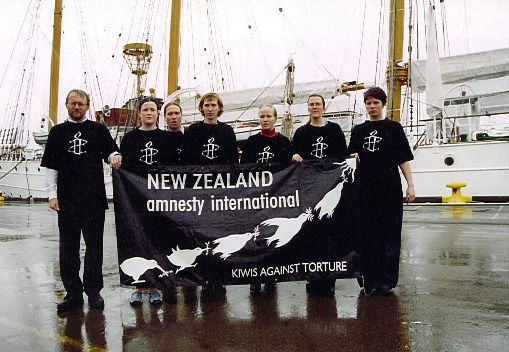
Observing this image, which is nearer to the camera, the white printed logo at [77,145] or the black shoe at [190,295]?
the white printed logo at [77,145]

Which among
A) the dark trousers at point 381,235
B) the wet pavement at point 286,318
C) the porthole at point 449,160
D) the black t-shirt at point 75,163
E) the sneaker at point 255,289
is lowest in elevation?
the wet pavement at point 286,318

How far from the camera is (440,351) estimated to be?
3.31 m

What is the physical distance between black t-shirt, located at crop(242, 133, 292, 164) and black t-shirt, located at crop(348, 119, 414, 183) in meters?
0.80

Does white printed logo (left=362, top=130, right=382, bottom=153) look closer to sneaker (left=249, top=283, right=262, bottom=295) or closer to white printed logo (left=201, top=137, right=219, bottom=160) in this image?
white printed logo (left=201, top=137, right=219, bottom=160)

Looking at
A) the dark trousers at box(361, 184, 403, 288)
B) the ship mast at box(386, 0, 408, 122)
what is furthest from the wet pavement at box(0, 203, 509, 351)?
the ship mast at box(386, 0, 408, 122)

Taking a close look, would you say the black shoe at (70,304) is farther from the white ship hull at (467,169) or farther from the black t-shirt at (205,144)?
the white ship hull at (467,169)

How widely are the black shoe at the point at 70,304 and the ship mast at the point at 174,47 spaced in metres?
17.3

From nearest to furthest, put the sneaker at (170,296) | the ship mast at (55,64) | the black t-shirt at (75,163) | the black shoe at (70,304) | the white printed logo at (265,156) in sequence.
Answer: the black shoe at (70,304) → the black t-shirt at (75,163) → the sneaker at (170,296) → the white printed logo at (265,156) → the ship mast at (55,64)

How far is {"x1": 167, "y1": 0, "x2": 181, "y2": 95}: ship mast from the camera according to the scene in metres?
21.1

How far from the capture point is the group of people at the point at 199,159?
4.70 m

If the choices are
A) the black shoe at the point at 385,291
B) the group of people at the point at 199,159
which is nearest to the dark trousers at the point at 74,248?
the group of people at the point at 199,159

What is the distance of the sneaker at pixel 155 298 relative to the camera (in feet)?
15.4

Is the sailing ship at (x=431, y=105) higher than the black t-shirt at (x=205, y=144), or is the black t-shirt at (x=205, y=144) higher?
the sailing ship at (x=431, y=105)

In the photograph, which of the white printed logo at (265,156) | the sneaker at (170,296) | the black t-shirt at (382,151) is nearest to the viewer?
the sneaker at (170,296)
